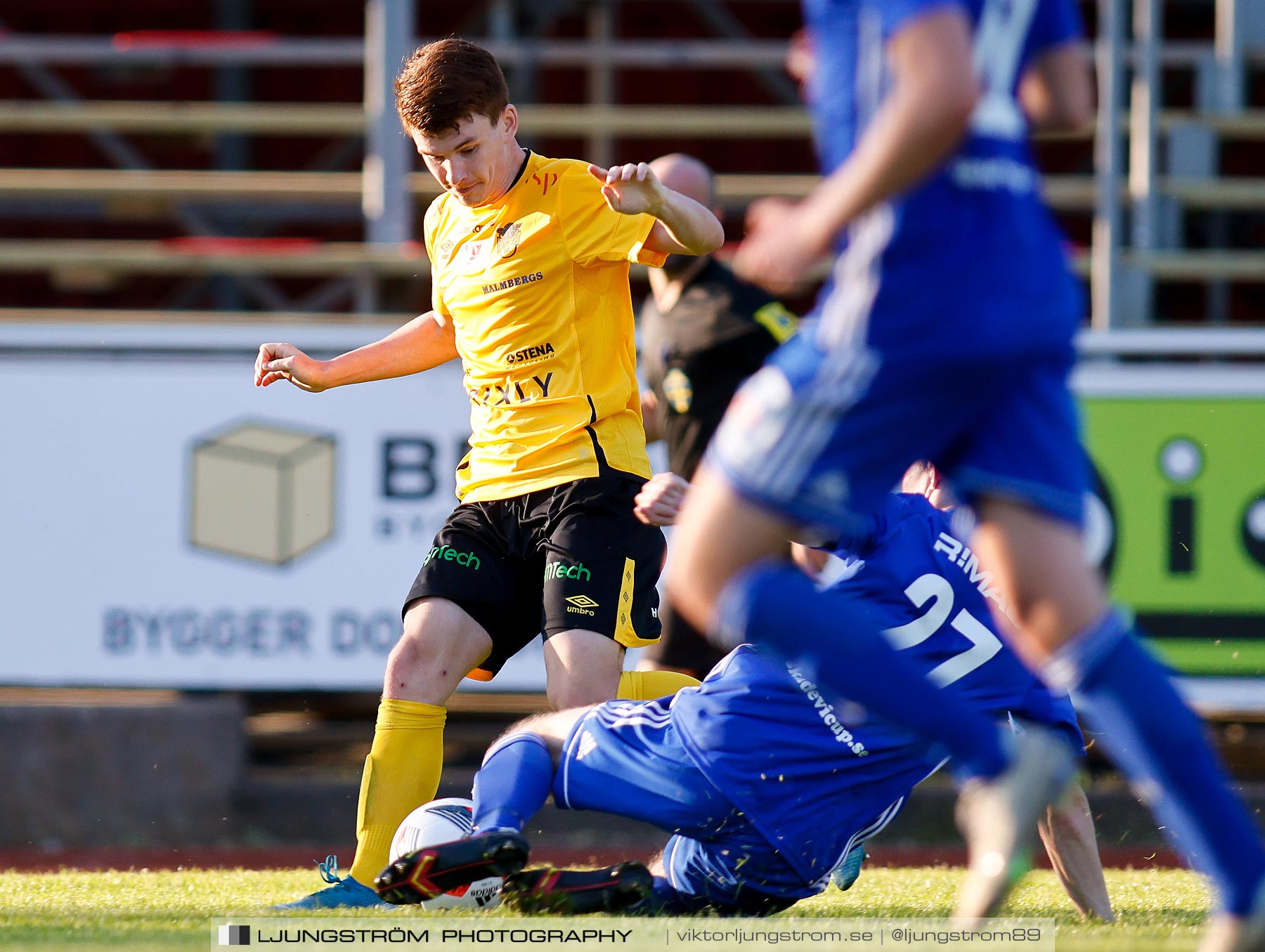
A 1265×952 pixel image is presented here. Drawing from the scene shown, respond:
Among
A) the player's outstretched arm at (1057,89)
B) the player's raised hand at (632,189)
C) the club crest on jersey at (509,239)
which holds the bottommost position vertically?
the club crest on jersey at (509,239)

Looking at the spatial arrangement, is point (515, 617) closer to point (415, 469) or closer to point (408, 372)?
point (408, 372)

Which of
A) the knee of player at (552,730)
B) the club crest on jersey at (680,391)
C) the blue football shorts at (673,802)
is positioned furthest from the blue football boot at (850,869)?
the club crest on jersey at (680,391)

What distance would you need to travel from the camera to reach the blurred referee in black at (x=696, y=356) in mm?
5352

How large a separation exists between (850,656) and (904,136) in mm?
714

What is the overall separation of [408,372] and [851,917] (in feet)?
5.58

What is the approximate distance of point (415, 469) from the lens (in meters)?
6.57

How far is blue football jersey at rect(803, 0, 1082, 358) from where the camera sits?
2148 mm

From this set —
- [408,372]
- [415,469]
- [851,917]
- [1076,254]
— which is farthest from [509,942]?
[1076,254]

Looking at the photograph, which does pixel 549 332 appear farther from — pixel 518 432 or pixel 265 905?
pixel 265 905

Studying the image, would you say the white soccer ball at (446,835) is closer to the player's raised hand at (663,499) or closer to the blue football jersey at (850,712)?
the blue football jersey at (850,712)

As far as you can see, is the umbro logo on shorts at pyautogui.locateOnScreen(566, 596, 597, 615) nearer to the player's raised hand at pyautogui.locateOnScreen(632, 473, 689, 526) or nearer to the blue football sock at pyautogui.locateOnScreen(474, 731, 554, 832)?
the blue football sock at pyautogui.locateOnScreen(474, 731, 554, 832)

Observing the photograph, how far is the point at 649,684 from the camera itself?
4.00 metres

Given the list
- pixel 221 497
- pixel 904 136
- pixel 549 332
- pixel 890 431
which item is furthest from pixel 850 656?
pixel 221 497

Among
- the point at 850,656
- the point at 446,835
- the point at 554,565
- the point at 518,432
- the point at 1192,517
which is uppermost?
the point at 518,432
